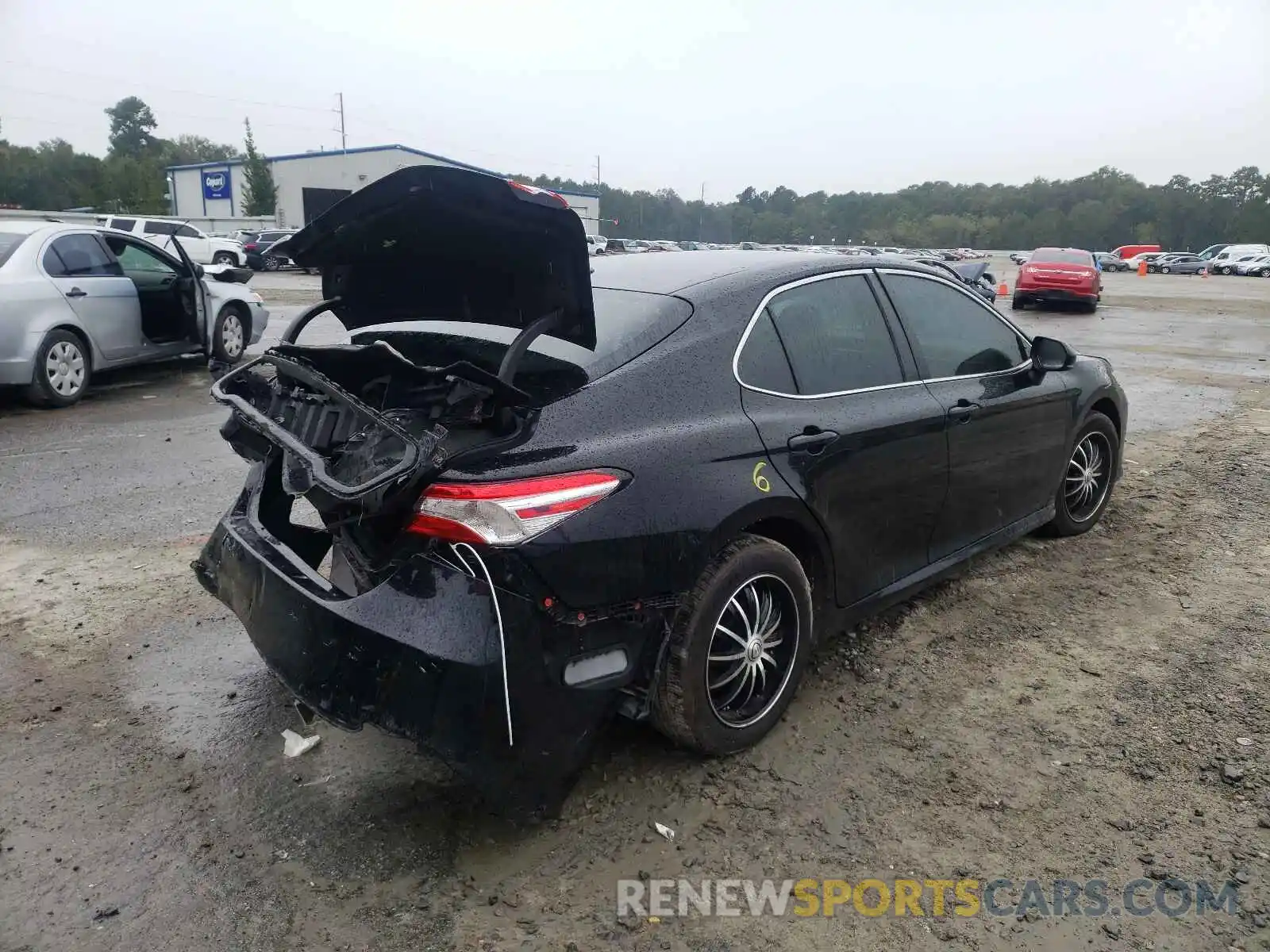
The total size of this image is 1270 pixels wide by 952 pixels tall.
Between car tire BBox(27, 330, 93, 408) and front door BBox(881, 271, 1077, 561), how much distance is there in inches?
297

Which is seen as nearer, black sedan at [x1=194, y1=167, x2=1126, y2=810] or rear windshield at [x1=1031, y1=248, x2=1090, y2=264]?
black sedan at [x1=194, y1=167, x2=1126, y2=810]

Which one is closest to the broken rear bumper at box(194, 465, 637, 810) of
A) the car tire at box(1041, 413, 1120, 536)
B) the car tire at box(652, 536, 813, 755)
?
the car tire at box(652, 536, 813, 755)

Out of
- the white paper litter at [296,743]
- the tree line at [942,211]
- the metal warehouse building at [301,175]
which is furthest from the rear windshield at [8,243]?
the tree line at [942,211]

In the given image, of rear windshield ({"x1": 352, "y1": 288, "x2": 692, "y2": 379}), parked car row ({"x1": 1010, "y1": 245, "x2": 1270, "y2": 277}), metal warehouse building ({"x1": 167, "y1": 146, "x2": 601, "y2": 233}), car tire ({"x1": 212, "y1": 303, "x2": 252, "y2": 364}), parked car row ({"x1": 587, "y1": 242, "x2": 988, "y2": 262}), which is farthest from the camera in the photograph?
metal warehouse building ({"x1": 167, "y1": 146, "x2": 601, "y2": 233})

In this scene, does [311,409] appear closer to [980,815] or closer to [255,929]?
[255,929]

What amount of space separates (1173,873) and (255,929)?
2.47 m

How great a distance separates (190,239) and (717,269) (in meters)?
28.4

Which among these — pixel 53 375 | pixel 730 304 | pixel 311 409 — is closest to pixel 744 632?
pixel 730 304

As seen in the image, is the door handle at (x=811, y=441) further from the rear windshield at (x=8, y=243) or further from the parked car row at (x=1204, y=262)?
the parked car row at (x=1204, y=262)

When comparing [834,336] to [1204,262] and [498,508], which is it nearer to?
[498,508]

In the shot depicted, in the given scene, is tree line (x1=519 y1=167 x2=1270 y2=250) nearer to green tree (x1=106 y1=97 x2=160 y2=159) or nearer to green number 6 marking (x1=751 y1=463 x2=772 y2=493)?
green tree (x1=106 y1=97 x2=160 y2=159)

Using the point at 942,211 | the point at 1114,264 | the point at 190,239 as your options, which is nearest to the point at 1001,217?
the point at 942,211

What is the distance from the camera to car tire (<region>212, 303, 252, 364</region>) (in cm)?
1020

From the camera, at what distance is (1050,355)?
451cm
